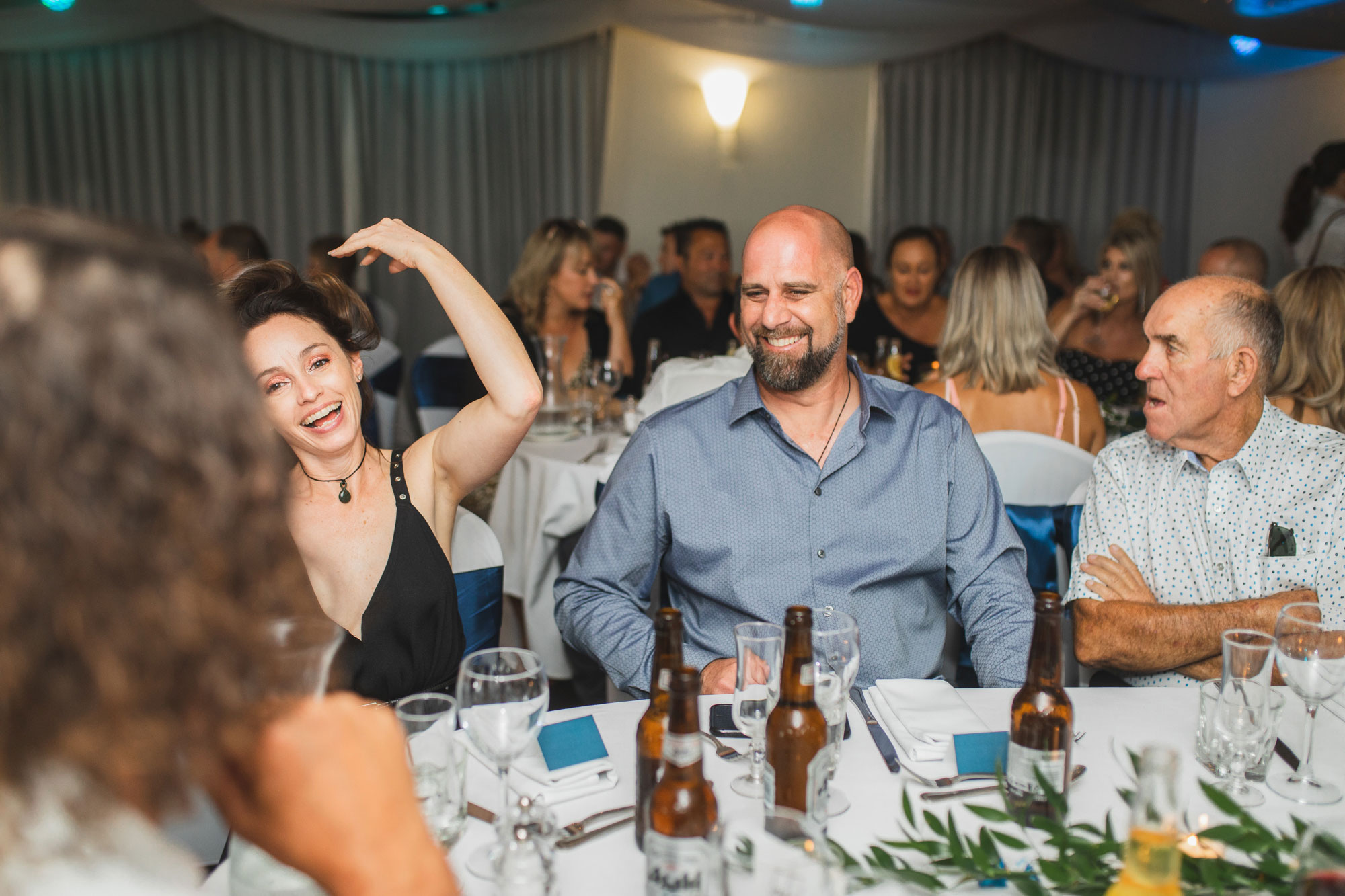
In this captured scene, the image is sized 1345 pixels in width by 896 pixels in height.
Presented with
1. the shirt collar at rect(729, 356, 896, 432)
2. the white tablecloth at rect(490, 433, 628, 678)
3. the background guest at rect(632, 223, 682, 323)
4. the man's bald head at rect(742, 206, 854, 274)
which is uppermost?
the background guest at rect(632, 223, 682, 323)

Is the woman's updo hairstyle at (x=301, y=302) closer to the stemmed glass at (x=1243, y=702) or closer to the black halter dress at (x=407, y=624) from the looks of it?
the black halter dress at (x=407, y=624)

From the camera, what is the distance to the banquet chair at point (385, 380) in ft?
14.1

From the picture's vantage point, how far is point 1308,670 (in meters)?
1.28

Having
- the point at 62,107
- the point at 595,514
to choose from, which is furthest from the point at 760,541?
the point at 62,107

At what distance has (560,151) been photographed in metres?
7.53

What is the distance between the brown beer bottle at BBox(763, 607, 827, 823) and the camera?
3.58ft

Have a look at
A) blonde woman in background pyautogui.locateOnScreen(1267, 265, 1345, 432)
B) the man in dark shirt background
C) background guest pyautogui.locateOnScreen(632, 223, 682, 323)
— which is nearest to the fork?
blonde woman in background pyautogui.locateOnScreen(1267, 265, 1345, 432)

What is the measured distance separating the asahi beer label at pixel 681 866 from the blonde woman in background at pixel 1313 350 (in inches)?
92.6

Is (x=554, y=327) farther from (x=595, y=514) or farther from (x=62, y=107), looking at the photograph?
(x=62, y=107)

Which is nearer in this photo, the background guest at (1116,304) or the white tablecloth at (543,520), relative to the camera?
the white tablecloth at (543,520)

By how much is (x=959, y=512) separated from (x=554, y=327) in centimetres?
303

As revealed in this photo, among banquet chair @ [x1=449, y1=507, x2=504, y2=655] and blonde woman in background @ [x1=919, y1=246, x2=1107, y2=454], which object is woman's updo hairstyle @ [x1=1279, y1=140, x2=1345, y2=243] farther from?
banquet chair @ [x1=449, y1=507, x2=504, y2=655]

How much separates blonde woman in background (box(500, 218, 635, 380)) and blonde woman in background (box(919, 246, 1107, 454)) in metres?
1.80

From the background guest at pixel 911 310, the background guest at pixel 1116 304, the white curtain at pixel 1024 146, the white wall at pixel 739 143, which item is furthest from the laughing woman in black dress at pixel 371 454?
the white curtain at pixel 1024 146
